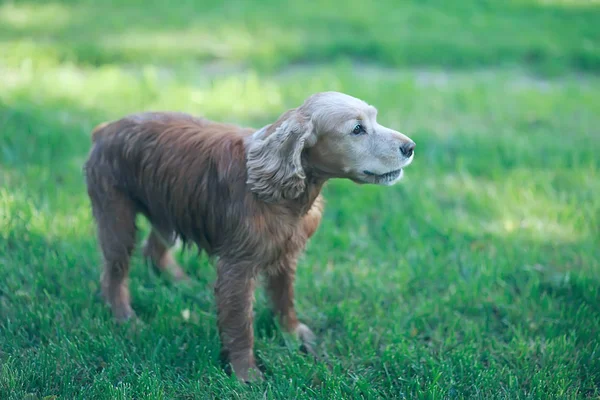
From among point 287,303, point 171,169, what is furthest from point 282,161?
point 287,303

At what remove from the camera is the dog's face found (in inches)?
125

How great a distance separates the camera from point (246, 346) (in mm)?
3418

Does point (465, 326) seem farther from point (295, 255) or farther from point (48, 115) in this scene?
point (48, 115)

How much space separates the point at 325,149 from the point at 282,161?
0.22m

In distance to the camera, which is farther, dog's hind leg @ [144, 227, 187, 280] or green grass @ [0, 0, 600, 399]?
dog's hind leg @ [144, 227, 187, 280]

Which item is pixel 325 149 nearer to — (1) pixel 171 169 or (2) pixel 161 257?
(1) pixel 171 169

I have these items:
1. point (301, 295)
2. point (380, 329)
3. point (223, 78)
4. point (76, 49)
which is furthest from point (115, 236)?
point (76, 49)

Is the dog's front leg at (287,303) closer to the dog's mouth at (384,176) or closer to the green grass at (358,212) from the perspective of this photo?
the green grass at (358,212)

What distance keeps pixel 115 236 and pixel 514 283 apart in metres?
2.45

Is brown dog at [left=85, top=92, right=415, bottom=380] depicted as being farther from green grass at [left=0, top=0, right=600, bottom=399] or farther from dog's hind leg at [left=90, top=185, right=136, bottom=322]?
green grass at [left=0, top=0, right=600, bottom=399]

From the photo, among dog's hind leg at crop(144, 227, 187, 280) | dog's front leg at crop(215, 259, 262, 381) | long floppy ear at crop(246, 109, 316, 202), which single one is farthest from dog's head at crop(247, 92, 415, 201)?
dog's hind leg at crop(144, 227, 187, 280)

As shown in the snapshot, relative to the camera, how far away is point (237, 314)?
338 cm

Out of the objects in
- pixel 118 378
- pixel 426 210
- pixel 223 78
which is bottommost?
pixel 118 378

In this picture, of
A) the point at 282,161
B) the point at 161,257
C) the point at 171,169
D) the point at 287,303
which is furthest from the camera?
the point at 161,257
